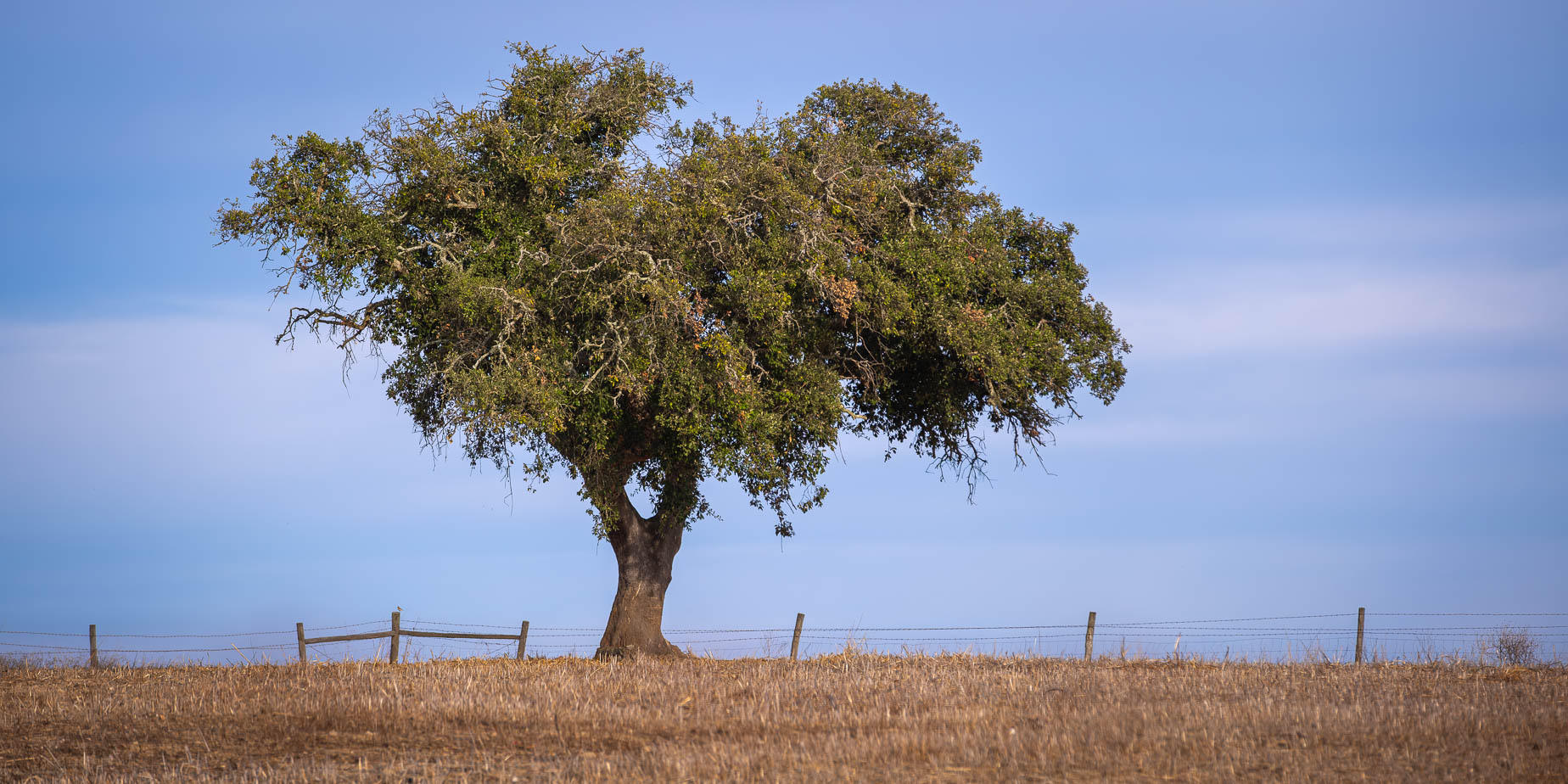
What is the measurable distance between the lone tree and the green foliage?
0.06m

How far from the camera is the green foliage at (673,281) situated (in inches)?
907

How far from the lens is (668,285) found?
875 inches

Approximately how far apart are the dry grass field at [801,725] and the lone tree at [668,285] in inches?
205

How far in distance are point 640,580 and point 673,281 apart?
27.7ft

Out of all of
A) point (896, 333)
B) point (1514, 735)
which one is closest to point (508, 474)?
point (896, 333)

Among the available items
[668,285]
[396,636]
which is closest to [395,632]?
[396,636]

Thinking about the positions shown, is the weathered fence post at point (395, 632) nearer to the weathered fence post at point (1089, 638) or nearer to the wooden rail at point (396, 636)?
the wooden rail at point (396, 636)

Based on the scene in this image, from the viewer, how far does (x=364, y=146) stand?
25625mm

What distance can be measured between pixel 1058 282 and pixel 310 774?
19.3 metres

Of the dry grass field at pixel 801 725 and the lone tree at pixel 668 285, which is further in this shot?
the lone tree at pixel 668 285

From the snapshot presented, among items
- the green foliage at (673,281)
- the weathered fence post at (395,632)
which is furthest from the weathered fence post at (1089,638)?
the weathered fence post at (395,632)

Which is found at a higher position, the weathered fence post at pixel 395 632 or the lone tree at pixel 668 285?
the lone tree at pixel 668 285

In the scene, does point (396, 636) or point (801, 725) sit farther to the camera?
point (396, 636)

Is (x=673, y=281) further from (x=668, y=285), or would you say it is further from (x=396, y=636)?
(x=396, y=636)
